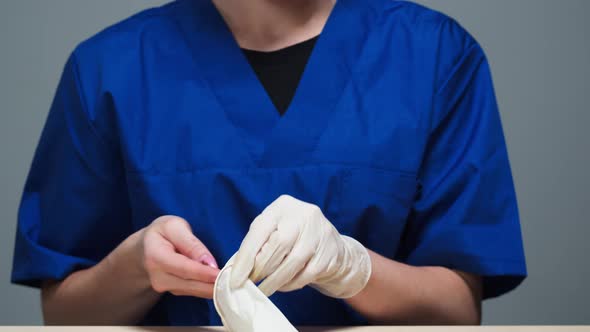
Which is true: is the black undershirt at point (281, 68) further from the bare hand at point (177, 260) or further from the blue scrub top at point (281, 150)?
the bare hand at point (177, 260)

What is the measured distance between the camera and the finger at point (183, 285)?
0.90 m

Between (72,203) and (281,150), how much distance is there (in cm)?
27

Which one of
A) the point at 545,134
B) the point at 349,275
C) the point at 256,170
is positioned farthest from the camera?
the point at 545,134

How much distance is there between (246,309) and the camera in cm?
82

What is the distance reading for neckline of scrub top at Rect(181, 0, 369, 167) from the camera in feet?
3.42

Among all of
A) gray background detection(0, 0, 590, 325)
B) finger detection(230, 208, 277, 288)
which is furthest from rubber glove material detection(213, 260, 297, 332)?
gray background detection(0, 0, 590, 325)

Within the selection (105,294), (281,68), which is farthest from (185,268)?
(281,68)

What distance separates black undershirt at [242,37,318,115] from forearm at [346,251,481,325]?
0.76ft

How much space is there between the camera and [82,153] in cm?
111

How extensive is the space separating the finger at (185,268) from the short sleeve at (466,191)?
0.29 meters

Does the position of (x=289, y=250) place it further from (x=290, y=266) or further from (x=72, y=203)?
(x=72, y=203)

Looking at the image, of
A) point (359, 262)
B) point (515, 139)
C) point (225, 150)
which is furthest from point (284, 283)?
point (515, 139)

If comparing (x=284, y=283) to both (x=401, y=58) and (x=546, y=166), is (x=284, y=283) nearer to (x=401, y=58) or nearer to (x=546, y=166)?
(x=401, y=58)

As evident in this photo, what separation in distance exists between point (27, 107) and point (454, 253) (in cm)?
101
